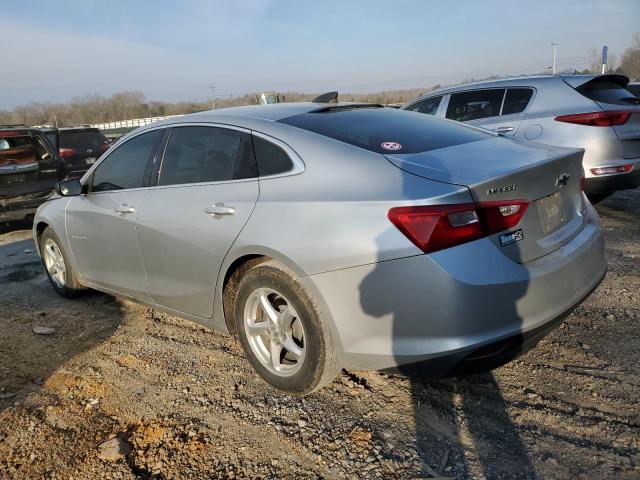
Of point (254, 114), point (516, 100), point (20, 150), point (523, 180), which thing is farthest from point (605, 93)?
point (20, 150)

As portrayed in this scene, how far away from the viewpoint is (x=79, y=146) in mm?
12172

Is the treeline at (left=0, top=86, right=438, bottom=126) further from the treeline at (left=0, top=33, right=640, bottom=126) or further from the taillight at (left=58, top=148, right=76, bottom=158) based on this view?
the taillight at (left=58, top=148, right=76, bottom=158)

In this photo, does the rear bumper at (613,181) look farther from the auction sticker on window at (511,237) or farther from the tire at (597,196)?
the auction sticker on window at (511,237)

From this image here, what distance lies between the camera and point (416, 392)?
291 cm

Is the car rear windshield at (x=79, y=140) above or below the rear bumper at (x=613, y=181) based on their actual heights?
above

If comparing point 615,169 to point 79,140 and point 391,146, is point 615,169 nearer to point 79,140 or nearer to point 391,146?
point 391,146

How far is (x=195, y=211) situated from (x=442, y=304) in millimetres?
1685

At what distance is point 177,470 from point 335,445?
0.75m

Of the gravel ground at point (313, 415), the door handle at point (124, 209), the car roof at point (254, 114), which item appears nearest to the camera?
the gravel ground at point (313, 415)

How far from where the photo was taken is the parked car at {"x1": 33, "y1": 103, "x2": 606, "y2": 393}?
2.31 metres

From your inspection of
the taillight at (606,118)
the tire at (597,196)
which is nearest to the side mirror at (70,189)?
the taillight at (606,118)

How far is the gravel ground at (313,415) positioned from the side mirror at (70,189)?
4.10 ft

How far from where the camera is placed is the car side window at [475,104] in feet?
22.2

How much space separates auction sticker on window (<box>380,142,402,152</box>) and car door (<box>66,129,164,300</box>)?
183 cm
